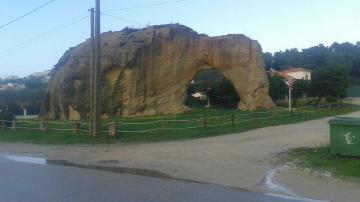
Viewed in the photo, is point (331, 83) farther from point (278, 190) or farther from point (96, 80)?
point (278, 190)

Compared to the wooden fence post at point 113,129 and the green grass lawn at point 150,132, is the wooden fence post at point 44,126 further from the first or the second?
the wooden fence post at point 113,129

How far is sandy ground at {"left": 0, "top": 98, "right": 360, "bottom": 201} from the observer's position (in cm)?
1080

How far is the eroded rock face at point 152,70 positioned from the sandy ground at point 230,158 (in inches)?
667

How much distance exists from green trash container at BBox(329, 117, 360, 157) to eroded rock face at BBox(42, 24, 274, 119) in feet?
89.3

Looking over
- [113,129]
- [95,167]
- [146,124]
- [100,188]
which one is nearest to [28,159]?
[95,167]

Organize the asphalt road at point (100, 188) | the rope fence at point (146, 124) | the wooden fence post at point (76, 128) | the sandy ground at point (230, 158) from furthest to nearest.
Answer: the rope fence at point (146, 124)
the wooden fence post at point (76, 128)
the sandy ground at point (230, 158)
the asphalt road at point (100, 188)

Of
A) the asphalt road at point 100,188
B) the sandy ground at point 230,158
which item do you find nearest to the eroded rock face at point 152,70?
the sandy ground at point 230,158

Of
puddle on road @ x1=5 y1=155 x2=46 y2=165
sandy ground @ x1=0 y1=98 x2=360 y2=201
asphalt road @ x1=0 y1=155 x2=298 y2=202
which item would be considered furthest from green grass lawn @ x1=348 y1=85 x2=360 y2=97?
asphalt road @ x1=0 y1=155 x2=298 y2=202

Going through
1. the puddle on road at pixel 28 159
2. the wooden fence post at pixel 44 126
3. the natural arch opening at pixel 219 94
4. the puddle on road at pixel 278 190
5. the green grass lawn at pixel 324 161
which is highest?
the natural arch opening at pixel 219 94

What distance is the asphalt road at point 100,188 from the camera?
936 centimetres

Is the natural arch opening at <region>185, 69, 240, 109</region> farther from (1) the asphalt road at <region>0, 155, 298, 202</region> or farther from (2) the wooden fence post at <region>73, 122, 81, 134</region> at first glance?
(1) the asphalt road at <region>0, 155, 298, 202</region>

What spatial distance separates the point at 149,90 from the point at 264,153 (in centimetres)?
2518

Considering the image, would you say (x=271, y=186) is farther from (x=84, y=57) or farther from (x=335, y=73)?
(x=335, y=73)

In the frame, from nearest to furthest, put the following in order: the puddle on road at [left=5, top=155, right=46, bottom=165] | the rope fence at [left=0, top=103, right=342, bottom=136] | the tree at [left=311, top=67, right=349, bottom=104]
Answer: the puddle on road at [left=5, top=155, right=46, bottom=165], the rope fence at [left=0, top=103, right=342, bottom=136], the tree at [left=311, top=67, right=349, bottom=104]
